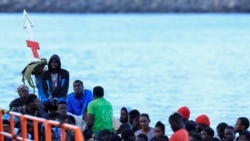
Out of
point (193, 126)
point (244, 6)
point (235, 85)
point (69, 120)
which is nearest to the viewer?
point (69, 120)

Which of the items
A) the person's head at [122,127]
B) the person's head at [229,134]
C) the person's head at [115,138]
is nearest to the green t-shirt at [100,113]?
the person's head at [122,127]

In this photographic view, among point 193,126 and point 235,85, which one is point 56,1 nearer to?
point 235,85

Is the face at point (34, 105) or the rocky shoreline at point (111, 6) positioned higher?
the rocky shoreline at point (111, 6)

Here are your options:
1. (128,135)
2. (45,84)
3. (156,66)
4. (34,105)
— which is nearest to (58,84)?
(45,84)

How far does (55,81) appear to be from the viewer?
63.4ft

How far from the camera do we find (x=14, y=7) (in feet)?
504

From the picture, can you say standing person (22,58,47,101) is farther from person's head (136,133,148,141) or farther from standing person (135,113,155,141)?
person's head (136,133,148,141)

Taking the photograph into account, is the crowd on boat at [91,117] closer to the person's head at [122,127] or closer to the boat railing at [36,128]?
the person's head at [122,127]

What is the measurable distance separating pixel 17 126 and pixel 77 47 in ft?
191

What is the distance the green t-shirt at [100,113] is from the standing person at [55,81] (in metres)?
1.89

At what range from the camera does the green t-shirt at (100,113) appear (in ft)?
56.3

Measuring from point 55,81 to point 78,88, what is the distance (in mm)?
748

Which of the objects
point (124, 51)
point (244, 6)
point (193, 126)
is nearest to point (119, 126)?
point (193, 126)

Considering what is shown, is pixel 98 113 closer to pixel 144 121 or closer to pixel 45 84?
pixel 144 121
